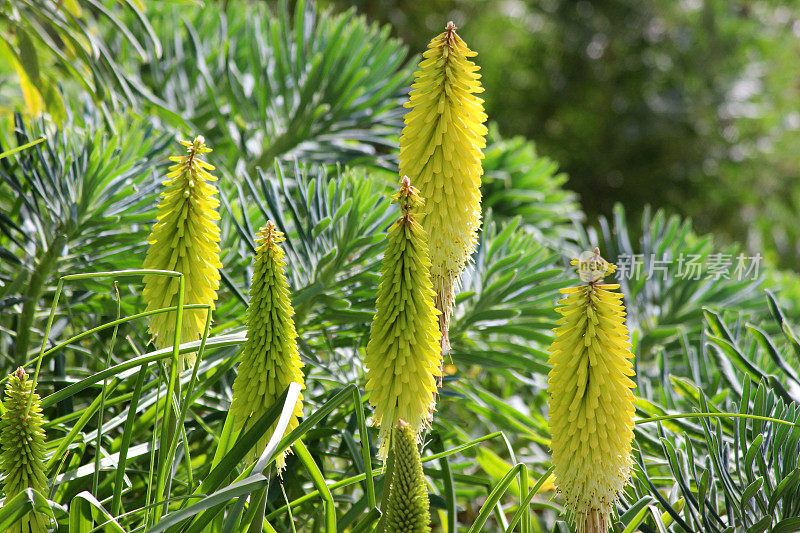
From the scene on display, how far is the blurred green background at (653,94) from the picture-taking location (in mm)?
4781

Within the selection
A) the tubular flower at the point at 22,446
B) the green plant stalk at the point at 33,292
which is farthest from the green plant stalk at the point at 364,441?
the green plant stalk at the point at 33,292

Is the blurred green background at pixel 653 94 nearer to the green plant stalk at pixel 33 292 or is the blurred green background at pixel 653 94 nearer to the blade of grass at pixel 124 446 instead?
the green plant stalk at pixel 33 292

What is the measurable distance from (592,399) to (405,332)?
173mm

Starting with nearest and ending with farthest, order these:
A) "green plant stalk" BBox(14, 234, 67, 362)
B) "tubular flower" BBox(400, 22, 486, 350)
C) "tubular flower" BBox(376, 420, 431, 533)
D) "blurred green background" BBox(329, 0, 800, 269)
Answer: "tubular flower" BBox(376, 420, 431, 533)
"tubular flower" BBox(400, 22, 486, 350)
"green plant stalk" BBox(14, 234, 67, 362)
"blurred green background" BBox(329, 0, 800, 269)

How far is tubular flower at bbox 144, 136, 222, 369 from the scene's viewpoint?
678 mm

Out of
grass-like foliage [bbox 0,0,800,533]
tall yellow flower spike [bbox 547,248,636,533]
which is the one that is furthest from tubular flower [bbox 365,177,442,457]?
tall yellow flower spike [bbox 547,248,636,533]

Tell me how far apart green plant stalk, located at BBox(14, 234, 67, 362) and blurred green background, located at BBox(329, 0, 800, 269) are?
3.89 metres

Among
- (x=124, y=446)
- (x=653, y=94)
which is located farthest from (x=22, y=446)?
(x=653, y=94)

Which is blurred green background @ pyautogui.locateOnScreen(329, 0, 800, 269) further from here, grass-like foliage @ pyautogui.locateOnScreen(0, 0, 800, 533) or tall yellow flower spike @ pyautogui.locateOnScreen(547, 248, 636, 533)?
tall yellow flower spike @ pyautogui.locateOnScreen(547, 248, 636, 533)

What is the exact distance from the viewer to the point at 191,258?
Answer: 69 centimetres

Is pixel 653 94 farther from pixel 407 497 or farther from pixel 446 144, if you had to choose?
pixel 407 497

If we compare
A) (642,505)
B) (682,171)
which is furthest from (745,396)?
(682,171)

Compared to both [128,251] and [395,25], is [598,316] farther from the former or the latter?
[395,25]

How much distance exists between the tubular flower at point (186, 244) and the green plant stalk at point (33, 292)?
0.35 metres
